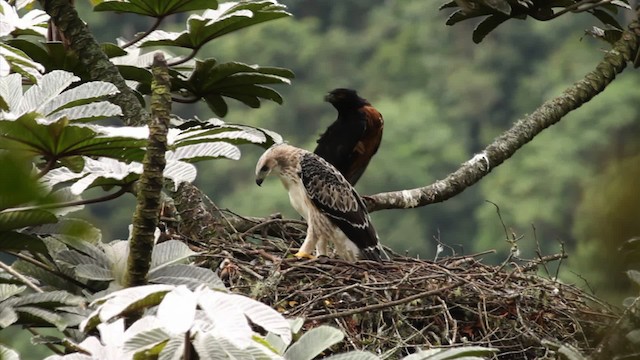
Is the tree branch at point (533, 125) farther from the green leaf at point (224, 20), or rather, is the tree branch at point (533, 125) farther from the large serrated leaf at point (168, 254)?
the large serrated leaf at point (168, 254)

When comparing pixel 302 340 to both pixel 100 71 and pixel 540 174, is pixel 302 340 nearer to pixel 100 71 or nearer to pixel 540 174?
pixel 100 71

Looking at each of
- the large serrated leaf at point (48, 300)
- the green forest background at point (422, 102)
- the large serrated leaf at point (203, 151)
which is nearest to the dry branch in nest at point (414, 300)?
the large serrated leaf at point (203, 151)

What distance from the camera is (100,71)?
275 cm

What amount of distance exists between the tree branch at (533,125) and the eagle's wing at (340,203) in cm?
17

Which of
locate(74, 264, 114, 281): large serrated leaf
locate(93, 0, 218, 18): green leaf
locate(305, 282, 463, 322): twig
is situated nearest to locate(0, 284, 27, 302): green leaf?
locate(74, 264, 114, 281): large serrated leaf

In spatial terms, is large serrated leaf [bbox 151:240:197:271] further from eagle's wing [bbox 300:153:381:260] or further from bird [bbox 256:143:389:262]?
eagle's wing [bbox 300:153:381:260]

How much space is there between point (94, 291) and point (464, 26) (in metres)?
38.0

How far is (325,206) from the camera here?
3887 millimetres

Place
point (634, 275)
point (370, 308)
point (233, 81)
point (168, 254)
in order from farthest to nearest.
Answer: point (233, 81)
point (370, 308)
point (168, 254)
point (634, 275)

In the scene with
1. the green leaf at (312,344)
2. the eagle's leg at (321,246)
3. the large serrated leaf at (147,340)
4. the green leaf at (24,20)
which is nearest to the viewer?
the large serrated leaf at (147,340)

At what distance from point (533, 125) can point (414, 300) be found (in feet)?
3.13

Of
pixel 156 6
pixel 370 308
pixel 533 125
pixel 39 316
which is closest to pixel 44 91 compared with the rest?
pixel 39 316

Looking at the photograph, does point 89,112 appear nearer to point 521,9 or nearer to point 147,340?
point 147,340

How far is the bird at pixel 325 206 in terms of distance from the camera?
3801 millimetres
